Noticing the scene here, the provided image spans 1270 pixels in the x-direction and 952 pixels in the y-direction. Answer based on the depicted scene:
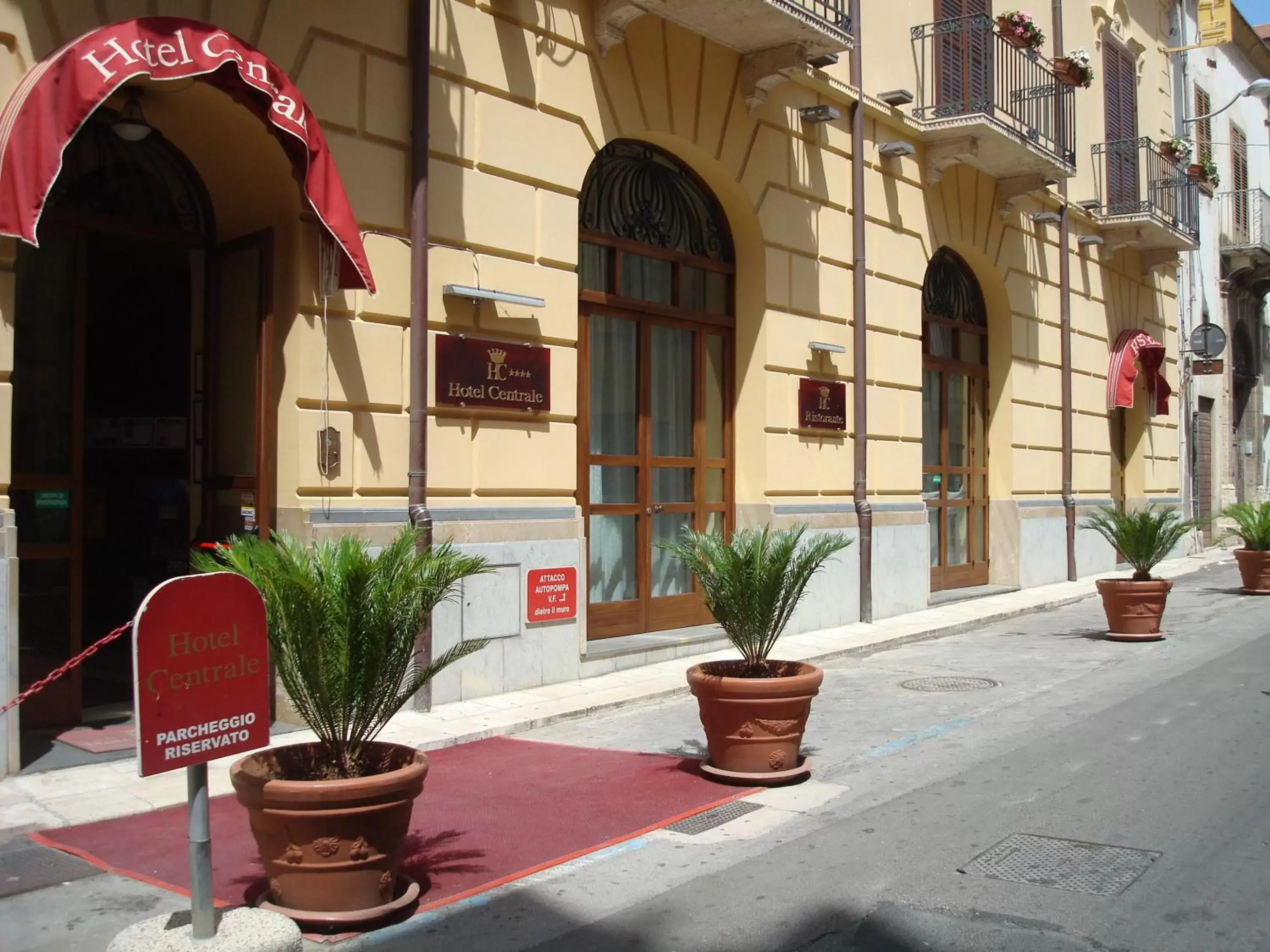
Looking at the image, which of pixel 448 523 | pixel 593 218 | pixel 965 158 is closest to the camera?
→ pixel 448 523

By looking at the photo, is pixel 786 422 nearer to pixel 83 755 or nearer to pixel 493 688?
pixel 493 688

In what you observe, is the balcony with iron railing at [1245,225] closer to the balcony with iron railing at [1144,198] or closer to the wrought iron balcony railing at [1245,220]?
the wrought iron balcony railing at [1245,220]

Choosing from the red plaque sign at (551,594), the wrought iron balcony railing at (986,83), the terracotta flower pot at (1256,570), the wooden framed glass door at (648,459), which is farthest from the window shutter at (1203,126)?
the red plaque sign at (551,594)

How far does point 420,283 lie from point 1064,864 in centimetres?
622

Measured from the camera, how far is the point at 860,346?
14.3 m

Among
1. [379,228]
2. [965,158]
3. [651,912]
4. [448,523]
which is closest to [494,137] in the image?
[379,228]

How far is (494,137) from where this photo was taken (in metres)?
10.1

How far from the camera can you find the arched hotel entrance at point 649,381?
38.9ft

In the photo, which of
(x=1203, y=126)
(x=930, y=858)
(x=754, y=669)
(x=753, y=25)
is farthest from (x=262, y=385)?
(x=1203, y=126)

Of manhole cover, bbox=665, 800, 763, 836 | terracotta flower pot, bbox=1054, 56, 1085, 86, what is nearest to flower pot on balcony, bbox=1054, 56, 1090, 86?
terracotta flower pot, bbox=1054, 56, 1085, 86

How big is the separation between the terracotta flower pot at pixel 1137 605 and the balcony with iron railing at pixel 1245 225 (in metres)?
17.6

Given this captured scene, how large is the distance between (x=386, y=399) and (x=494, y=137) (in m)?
2.58

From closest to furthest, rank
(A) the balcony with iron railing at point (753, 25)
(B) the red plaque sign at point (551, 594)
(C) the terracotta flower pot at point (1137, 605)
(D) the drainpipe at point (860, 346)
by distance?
(B) the red plaque sign at point (551, 594) → (A) the balcony with iron railing at point (753, 25) → (C) the terracotta flower pot at point (1137, 605) → (D) the drainpipe at point (860, 346)

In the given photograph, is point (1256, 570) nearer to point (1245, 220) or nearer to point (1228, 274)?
point (1228, 274)
